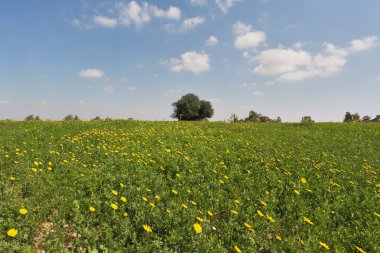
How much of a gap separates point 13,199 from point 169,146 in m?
6.50

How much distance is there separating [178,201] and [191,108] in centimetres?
5513

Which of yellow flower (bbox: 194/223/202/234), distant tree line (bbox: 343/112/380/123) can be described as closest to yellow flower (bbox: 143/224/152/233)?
yellow flower (bbox: 194/223/202/234)

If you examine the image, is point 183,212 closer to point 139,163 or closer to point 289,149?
point 139,163

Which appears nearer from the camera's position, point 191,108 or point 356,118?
point 356,118

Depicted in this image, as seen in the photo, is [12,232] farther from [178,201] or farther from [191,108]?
[191,108]

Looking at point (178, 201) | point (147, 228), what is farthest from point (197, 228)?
point (178, 201)

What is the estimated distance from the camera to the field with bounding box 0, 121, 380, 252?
471 cm

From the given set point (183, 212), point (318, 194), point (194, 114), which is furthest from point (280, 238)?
point (194, 114)

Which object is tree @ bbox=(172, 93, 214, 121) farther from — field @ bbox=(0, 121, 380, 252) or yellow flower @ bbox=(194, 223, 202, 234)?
yellow flower @ bbox=(194, 223, 202, 234)

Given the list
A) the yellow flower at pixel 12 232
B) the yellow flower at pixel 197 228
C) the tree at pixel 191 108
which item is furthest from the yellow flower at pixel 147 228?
the tree at pixel 191 108

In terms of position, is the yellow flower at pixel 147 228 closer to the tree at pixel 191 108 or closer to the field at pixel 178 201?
the field at pixel 178 201

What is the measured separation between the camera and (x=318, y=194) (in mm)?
7672

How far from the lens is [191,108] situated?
60969 mm

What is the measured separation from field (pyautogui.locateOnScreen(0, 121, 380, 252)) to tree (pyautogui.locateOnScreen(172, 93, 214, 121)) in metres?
49.7
